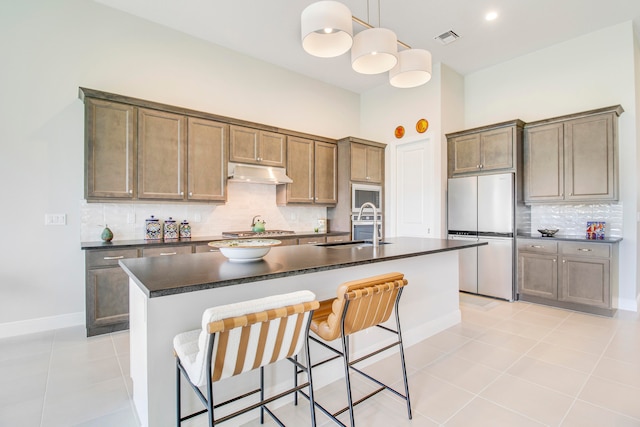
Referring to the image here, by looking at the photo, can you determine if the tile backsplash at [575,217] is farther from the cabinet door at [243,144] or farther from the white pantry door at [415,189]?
the cabinet door at [243,144]

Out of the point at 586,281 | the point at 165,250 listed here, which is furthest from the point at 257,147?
the point at 586,281

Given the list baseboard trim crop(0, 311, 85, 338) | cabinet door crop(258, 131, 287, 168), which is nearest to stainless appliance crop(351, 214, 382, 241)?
cabinet door crop(258, 131, 287, 168)

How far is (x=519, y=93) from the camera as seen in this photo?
4.68 m

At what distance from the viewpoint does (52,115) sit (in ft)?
10.6

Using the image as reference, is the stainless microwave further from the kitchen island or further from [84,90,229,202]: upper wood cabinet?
the kitchen island

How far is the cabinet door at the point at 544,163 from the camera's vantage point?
406cm

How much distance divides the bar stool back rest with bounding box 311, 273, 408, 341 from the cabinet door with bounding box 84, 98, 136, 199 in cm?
267

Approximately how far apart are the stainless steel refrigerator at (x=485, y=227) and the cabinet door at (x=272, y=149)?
252 centimetres

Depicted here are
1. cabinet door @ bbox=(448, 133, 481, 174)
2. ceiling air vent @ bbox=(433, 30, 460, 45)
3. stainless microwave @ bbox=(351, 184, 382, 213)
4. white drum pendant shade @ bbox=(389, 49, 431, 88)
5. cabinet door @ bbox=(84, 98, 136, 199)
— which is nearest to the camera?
white drum pendant shade @ bbox=(389, 49, 431, 88)

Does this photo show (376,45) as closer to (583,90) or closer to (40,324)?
(583,90)

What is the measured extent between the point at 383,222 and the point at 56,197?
442 centimetres

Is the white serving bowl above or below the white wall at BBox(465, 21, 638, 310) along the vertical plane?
below

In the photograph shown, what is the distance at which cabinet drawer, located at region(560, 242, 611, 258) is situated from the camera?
11.7 feet

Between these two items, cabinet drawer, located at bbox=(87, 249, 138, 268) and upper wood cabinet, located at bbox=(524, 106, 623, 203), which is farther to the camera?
upper wood cabinet, located at bbox=(524, 106, 623, 203)
